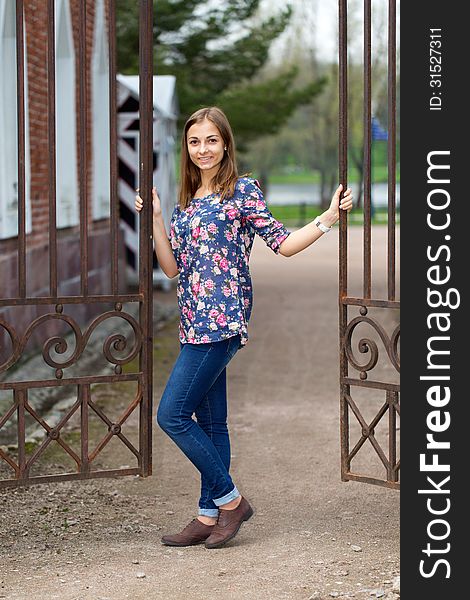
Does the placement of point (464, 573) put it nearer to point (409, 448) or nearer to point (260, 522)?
point (409, 448)

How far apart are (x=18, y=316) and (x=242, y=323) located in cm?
482

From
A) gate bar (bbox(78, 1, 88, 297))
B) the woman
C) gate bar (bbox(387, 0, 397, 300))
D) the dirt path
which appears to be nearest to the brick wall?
the dirt path

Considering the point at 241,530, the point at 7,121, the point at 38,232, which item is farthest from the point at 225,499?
the point at 38,232

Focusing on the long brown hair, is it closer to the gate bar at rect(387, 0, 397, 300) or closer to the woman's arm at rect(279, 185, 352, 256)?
the woman's arm at rect(279, 185, 352, 256)

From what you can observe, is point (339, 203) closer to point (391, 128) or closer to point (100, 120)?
point (391, 128)

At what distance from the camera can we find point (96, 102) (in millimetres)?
13438

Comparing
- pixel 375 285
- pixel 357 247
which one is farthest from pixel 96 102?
pixel 357 247

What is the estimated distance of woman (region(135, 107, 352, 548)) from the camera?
5312 mm

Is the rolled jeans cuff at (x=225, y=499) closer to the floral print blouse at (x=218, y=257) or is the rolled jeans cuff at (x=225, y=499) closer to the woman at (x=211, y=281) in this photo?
the woman at (x=211, y=281)

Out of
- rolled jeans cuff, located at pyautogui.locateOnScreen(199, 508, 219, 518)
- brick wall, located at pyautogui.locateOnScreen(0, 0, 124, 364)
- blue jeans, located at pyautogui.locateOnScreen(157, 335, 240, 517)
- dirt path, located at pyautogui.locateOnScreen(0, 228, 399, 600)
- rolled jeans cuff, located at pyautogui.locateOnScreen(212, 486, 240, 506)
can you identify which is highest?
brick wall, located at pyautogui.locateOnScreen(0, 0, 124, 364)

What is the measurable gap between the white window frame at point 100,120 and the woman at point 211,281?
803cm

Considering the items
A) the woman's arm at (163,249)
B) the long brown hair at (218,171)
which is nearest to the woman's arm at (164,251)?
the woman's arm at (163,249)

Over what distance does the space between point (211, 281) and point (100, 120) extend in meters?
8.64

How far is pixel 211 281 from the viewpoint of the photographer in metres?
5.32
